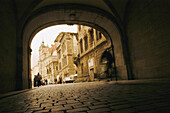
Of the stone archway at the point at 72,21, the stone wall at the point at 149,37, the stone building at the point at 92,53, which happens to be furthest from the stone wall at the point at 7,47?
the stone building at the point at 92,53

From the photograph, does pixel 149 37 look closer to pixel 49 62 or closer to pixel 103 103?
pixel 103 103

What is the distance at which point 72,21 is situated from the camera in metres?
13.1

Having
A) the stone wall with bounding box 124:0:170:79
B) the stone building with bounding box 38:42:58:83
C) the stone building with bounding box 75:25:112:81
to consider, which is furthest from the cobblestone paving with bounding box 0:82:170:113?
the stone building with bounding box 38:42:58:83

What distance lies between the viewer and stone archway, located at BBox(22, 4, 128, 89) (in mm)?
10483

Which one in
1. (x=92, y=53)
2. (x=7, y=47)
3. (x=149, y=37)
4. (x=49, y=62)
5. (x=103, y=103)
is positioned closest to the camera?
(x=103, y=103)

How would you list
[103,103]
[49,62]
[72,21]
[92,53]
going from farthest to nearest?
[49,62]
[92,53]
[72,21]
[103,103]

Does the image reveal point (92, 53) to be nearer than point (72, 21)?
No

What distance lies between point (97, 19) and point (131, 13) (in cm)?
313

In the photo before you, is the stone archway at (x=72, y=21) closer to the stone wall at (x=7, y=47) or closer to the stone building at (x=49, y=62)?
the stone wall at (x=7, y=47)

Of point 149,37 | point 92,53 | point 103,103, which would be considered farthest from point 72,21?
point 103,103

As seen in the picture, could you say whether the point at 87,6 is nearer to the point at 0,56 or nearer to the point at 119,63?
the point at 119,63

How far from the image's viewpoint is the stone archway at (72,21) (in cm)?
1048

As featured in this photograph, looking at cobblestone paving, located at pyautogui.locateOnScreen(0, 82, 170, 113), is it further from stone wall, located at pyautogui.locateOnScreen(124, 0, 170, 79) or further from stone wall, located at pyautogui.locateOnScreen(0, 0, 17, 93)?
stone wall, located at pyautogui.locateOnScreen(124, 0, 170, 79)

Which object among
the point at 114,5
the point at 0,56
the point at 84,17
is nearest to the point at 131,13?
the point at 114,5
